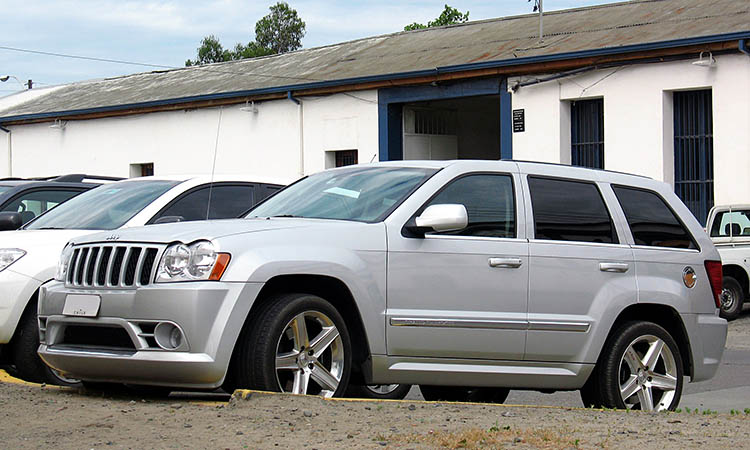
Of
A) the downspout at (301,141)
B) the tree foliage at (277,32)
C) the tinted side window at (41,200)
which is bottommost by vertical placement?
the tinted side window at (41,200)

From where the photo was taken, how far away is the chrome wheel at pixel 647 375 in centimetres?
830

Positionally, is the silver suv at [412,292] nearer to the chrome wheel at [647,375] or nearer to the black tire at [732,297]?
the chrome wheel at [647,375]

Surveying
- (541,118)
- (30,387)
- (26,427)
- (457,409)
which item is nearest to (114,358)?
(26,427)

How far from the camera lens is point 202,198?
10.4 metres

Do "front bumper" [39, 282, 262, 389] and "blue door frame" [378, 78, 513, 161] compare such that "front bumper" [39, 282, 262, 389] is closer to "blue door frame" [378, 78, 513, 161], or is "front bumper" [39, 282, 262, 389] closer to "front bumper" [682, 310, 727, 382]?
"front bumper" [682, 310, 727, 382]

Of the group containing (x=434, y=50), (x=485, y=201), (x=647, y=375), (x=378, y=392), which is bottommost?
(x=378, y=392)

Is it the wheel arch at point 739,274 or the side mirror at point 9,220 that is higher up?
the side mirror at point 9,220

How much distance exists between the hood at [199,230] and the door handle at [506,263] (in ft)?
3.30

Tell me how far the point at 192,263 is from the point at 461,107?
2318cm

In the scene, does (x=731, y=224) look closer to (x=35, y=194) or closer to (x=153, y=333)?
(x=35, y=194)

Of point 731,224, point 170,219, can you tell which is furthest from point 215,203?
point 731,224

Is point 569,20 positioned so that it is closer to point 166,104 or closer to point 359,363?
point 166,104

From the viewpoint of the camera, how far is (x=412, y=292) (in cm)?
733

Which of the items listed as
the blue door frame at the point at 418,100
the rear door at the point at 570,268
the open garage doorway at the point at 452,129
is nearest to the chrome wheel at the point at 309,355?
the rear door at the point at 570,268
